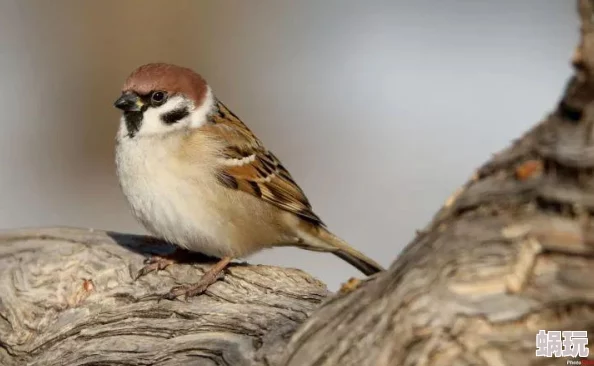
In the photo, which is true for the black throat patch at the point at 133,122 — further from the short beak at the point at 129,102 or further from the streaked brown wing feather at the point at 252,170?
the streaked brown wing feather at the point at 252,170

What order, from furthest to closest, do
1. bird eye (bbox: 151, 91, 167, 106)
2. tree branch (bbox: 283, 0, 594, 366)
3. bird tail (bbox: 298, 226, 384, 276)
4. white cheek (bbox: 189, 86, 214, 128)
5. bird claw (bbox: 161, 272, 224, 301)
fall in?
bird tail (bbox: 298, 226, 384, 276) < white cheek (bbox: 189, 86, 214, 128) < bird eye (bbox: 151, 91, 167, 106) < bird claw (bbox: 161, 272, 224, 301) < tree branch (bbox: 283, 0, 594, 366)

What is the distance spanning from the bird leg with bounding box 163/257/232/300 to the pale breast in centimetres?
16

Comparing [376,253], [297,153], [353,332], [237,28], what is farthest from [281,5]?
[353,332]

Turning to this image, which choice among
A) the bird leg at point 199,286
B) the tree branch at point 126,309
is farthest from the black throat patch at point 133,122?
the bird leg at point 199,286

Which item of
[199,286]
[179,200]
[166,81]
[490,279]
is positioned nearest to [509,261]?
[490,279]

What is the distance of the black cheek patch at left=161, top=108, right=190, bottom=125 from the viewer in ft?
11.0

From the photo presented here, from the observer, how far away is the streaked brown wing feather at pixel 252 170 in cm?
348

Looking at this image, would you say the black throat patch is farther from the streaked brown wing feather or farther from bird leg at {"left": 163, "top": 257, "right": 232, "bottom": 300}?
bird leg at {"left": 163, "top": 257, "right": 232, "bottom": 300}

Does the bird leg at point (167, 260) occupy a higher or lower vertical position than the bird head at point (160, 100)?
lower

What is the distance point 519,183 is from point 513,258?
0.47 ft

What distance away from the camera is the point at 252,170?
3.57 metres

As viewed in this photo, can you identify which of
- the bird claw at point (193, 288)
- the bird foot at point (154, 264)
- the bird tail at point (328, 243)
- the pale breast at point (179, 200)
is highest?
the bird tail at point (328, 243)

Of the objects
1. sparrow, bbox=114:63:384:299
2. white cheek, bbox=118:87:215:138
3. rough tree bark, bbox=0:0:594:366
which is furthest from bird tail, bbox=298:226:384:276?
rough tree bark, bbox=0:0:594:366

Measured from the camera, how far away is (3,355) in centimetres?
308
